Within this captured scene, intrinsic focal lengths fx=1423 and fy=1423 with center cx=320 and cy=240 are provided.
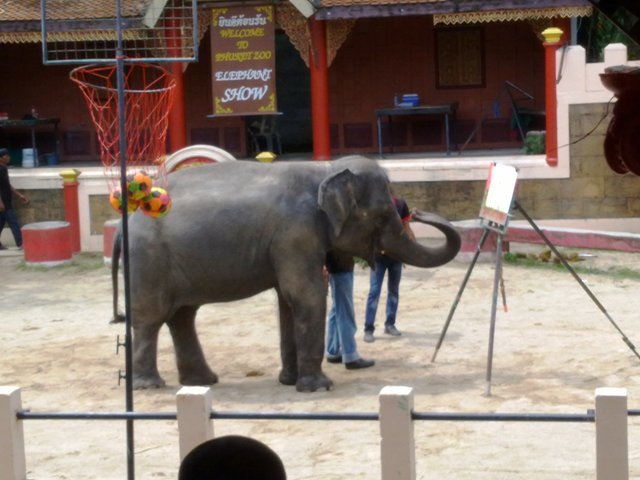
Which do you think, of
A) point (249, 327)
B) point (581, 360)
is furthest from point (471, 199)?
point (581, 360)

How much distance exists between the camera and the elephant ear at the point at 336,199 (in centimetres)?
1178

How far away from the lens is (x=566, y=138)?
20.2 metres

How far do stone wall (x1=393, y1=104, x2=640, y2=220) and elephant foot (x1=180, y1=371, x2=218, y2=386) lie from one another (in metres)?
9.12

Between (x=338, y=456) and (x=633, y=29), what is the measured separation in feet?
20.2

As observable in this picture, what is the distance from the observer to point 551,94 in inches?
808

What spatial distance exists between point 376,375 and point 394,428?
4919mm

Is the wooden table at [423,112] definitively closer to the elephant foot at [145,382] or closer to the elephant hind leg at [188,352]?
the elephant hind leg at [188,352]

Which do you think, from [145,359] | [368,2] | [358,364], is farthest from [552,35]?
[145,359]

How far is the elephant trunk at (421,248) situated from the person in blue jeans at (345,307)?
1.25ft

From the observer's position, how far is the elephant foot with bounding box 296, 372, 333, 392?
11.7 meters

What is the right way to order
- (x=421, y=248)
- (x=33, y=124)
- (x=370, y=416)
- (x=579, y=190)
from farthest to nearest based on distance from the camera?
(x=33, y=124) < (x=579, y=190) < (x=421, y=248) < (x=370, y=416)

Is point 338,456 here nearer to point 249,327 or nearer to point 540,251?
point 249,327

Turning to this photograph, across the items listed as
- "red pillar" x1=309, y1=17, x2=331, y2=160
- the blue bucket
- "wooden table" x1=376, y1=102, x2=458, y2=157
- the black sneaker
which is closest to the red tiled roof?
"red pillar" x1=309, y1=17, x2=331, y2=160

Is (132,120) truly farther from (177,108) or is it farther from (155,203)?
(155,203)
